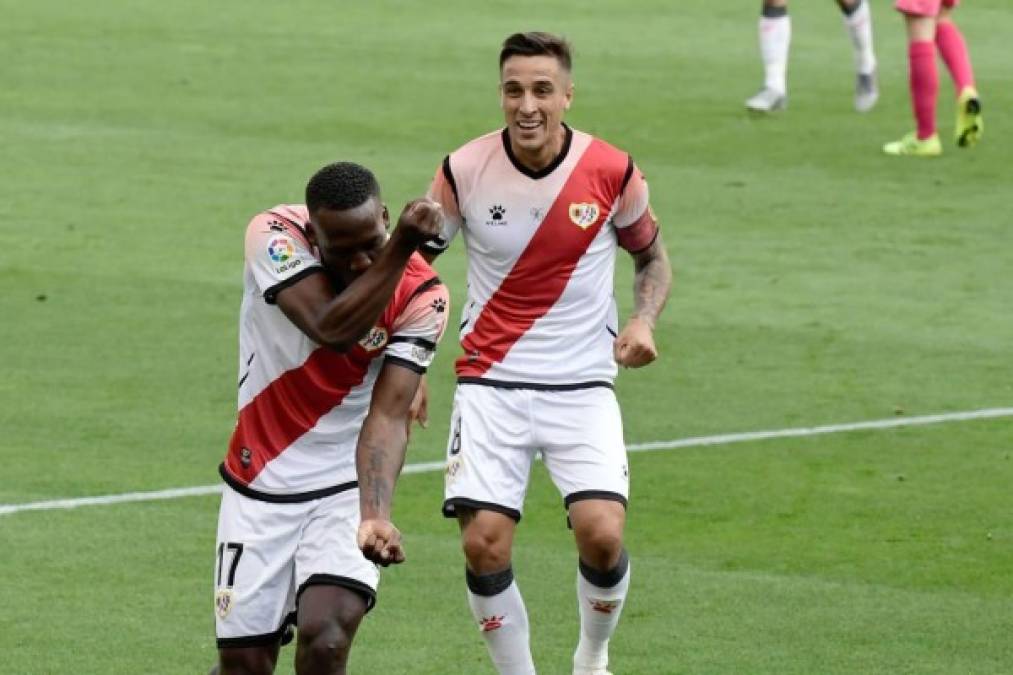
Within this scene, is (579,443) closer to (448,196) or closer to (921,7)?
(448,196)

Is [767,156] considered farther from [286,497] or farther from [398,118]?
[286,497]

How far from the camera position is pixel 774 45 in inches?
821

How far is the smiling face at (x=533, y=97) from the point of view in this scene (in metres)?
8.38

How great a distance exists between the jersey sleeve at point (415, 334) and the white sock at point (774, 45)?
14.0m

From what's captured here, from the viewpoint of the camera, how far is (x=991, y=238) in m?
16.8

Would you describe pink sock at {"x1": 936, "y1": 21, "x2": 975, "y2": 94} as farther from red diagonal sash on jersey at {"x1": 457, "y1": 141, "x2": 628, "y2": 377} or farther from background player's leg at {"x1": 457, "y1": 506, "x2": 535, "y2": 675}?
background player's leg at {"x1": 457, "y1": 506, "x2": 535, "y2": 675}

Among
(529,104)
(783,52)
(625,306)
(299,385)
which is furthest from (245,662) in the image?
(783,52)

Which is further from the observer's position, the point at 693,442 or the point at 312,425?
the point at 693,442

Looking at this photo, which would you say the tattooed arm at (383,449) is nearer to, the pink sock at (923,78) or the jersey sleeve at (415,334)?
the jersey sleeve at (415,334)

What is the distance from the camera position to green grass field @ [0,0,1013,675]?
9086mm

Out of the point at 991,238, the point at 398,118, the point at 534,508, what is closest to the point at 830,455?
the point at 534,508

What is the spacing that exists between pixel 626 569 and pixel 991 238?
8.95 m

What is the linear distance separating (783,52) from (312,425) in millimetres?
14210

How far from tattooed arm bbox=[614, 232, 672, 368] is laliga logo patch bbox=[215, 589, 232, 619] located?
1497 millimetres
